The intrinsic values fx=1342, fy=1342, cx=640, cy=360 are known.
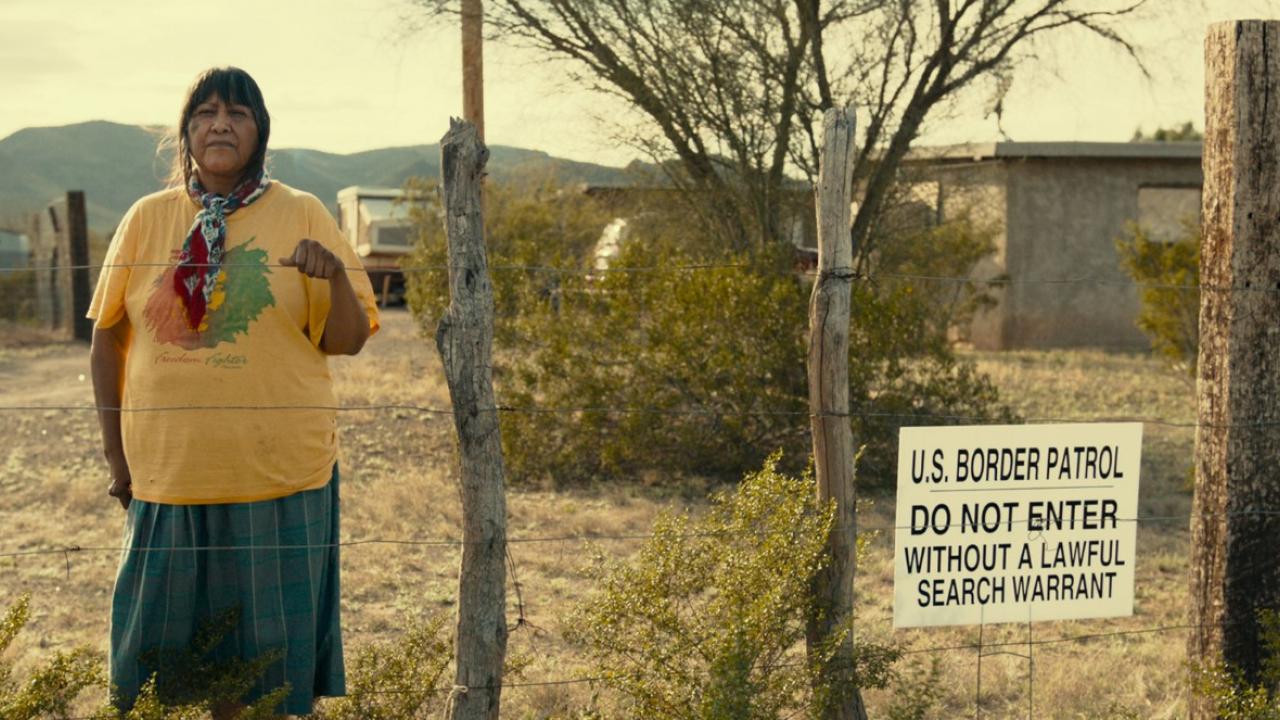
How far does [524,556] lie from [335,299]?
12.0 ft

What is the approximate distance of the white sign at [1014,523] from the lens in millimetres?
3713

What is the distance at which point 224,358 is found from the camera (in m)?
3.11

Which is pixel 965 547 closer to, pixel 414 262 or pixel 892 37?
pixel 892 37

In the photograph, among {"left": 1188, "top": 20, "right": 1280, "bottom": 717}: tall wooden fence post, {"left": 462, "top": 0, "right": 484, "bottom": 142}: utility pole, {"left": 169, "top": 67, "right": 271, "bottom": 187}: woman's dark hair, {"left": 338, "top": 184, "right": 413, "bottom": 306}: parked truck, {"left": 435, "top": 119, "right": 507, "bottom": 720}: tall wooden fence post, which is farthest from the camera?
{"left": 338, "top": 184, "right": 413, "bottom": 306}: parked truck

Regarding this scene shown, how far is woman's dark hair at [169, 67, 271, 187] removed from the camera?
3135 mm

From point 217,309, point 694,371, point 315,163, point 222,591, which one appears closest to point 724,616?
point 222,591

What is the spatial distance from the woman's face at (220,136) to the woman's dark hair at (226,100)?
12 mm

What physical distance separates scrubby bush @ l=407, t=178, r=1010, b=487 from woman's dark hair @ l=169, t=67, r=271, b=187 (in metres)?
4.80

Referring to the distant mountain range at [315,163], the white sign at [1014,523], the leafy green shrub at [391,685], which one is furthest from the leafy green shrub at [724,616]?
the distant mountain range at [315,163]

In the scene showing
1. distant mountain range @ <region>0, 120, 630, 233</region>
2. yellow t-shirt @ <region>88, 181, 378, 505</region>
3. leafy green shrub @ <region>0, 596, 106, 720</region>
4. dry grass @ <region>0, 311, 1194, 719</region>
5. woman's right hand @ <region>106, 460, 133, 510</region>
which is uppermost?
distant mountain range @ <region>0, 120, 630, 233</region>

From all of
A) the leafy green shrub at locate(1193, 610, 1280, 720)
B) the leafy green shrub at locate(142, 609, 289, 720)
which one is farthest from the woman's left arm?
the leafy green shrub at locate(1193, 610, 1280, 720)

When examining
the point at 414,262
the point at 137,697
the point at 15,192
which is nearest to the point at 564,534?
the point at 137,697

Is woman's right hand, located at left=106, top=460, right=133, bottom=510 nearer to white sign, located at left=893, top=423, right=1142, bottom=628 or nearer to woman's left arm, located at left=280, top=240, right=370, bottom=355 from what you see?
woman's left arm, located at left=280, top=240, right=370, bottom=355

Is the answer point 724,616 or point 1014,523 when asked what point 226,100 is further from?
point 1014,523
